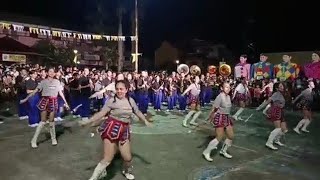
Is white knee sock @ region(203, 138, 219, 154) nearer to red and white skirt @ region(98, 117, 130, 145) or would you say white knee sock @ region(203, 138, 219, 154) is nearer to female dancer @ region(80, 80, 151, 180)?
female dancer @ region(80, 80, 151, 180)

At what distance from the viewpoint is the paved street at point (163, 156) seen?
7.29 meters

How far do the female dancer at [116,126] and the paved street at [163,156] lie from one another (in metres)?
0.95

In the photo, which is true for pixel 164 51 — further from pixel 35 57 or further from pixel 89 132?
pixel 89 132

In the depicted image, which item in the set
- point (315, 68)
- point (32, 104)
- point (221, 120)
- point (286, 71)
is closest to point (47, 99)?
point (32, 104)

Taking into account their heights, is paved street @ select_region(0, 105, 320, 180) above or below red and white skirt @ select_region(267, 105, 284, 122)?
below

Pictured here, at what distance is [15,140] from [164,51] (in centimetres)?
5299

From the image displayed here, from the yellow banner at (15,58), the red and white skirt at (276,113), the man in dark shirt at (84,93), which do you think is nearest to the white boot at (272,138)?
the red and white skirt at (276,113)

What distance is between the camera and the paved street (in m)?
7.29

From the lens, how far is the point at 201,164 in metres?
8.22

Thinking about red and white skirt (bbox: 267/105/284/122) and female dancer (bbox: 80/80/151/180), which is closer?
female dancer (bbox: 80/80/151/180)

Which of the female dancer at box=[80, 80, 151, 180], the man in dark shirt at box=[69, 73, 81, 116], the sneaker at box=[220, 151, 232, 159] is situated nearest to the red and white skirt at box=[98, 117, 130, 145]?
the female dancer at box=[80, 80, 151, 180]

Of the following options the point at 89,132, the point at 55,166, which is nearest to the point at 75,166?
the point at 55,166

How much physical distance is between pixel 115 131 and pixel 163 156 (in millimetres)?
2950

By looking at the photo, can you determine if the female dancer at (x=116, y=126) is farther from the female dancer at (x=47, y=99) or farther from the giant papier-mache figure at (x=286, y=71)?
the giant papier-mache figure at (x=286, y=71)
